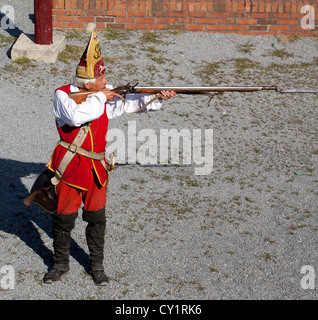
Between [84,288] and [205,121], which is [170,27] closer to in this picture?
[205,121]

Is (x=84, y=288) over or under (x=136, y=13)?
under

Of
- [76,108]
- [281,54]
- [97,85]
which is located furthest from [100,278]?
[281,54]

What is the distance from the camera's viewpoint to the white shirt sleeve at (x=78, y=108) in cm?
448

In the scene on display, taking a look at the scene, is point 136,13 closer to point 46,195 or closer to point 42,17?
point 42,17

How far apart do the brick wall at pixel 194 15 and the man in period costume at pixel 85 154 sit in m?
5.19

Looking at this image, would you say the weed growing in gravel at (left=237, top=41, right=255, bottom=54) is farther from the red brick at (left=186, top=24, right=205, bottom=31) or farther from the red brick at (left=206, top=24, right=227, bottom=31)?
the red brick at (left=186, top=24, right=205, bottom=31)

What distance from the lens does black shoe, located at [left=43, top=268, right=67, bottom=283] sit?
4.94 meters

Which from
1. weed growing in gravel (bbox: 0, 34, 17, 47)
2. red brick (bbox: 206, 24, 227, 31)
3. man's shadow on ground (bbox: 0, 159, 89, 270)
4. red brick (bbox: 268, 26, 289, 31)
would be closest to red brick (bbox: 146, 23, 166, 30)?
red brick (bbox: 206, 24, 227, 31)

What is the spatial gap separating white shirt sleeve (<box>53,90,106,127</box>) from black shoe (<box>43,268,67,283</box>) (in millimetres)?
1280

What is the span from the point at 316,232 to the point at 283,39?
5186 mm

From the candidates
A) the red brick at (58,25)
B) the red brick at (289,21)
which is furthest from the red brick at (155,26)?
the red brick at (289,21)

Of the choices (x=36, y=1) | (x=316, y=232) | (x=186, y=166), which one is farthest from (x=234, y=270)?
(x=36, y=1)

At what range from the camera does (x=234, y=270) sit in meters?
5.27

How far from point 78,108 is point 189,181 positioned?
2.42 m
